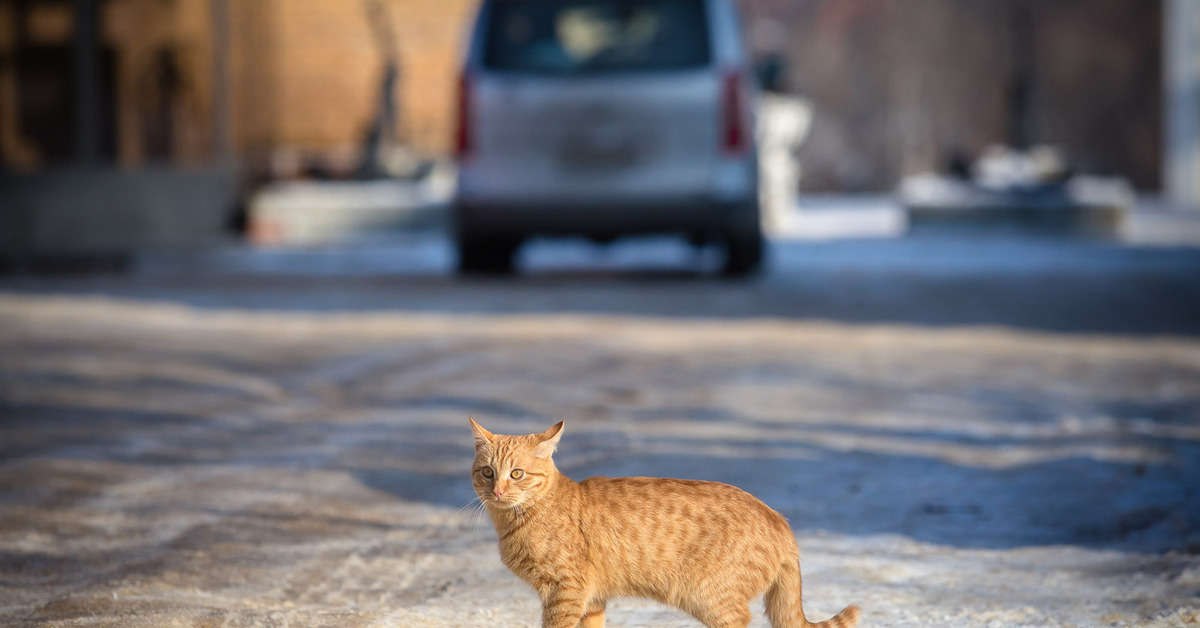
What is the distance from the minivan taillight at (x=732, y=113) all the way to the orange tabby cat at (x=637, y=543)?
651cm

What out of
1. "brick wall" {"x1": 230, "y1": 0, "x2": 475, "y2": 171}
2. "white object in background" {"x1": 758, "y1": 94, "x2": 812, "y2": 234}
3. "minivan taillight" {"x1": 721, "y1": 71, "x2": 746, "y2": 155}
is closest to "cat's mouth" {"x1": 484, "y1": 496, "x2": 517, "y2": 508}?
"minivan taillight" {"x1": 721, "y1": 71, "x2": 746, "y2": 155}

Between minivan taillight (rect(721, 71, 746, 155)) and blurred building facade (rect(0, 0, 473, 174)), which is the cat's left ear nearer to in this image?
minivan taillight (rect(721, 71, 746, 155))

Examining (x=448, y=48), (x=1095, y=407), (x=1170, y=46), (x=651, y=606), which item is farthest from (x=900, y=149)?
(x=651, y=606)

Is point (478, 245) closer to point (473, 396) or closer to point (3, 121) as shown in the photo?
point (473, 396)

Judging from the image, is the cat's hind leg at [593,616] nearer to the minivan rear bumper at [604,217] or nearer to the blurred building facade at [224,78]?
the minivan rear bumper at [604,217]

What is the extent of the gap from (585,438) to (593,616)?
6.00 feet

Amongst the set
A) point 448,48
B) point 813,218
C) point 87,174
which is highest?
point 448,48

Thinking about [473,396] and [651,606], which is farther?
[473,396]

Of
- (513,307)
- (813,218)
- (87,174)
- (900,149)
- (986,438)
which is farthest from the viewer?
(900,149)

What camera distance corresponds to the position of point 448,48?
18.5 metres

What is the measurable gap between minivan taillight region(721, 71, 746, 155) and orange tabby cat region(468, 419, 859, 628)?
6.51 m

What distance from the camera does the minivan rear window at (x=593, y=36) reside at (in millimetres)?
8648

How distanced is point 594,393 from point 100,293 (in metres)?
5.01

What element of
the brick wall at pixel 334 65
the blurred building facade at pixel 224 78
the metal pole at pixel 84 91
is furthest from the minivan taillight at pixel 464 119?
the brick wall at pixel 334 65
